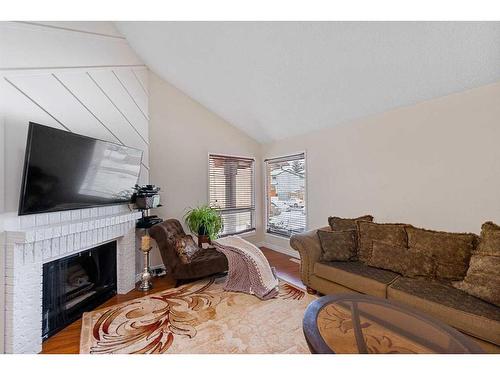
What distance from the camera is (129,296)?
2.67 metres

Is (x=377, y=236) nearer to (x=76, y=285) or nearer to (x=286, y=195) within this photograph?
(x=286, y=195)

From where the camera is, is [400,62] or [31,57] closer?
[31,57]

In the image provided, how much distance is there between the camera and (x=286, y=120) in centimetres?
368

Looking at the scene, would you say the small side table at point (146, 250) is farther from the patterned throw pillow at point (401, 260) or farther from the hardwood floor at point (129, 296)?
the patterned throw pillow at point (401, 260)

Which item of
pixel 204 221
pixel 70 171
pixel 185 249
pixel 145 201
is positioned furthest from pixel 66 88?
pixel 204 221

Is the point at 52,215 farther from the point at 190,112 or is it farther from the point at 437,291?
the point at 437,291

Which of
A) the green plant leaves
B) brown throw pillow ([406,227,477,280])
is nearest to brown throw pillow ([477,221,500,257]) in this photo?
brown throw pillow ([406,227,477,280])

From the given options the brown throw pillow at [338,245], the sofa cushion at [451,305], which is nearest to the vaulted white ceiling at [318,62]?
the brown throw pillow at [338,245]

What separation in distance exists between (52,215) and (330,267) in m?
2.88

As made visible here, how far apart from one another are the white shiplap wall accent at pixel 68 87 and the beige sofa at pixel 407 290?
2.73 m

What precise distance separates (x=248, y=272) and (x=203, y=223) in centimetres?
127

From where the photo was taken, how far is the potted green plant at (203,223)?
360 centimetres
